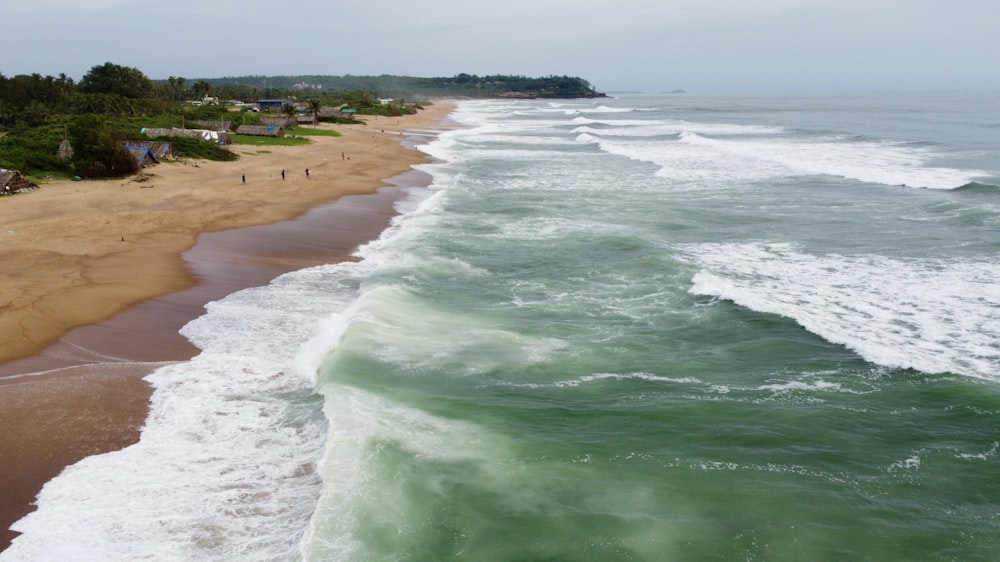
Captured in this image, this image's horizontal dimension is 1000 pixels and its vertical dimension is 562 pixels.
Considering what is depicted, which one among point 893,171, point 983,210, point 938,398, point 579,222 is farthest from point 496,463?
point 893,171

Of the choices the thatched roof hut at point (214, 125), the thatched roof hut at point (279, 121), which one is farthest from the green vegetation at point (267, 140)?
the thatched roof hut at point (279, 121)

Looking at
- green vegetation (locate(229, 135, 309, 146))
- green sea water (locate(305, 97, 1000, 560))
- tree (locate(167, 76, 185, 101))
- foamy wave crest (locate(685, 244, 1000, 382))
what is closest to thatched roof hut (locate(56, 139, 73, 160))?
green vegetation (locate(229, 135, 309, 146))

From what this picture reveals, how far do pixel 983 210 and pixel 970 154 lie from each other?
24163 mm

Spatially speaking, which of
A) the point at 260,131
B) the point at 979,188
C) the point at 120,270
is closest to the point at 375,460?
the point at 120,270

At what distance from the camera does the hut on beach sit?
2877 centimetres

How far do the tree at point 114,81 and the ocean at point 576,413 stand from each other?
2533 inches

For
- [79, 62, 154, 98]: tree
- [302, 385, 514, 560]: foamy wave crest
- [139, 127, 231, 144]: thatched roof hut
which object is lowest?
[302, 385, 514, 560]: foamy wave crest

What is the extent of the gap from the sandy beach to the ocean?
677mm

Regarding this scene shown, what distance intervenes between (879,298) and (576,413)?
1001 cm

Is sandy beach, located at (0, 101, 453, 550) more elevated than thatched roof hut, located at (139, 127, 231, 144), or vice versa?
thatched roof hut, located at (139, 127, 231, 144)

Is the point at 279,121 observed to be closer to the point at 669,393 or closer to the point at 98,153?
the point at 98,153

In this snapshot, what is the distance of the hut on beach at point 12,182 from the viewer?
94.4 ft

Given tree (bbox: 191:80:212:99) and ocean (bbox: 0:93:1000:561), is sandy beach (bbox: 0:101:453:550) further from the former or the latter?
tree (bbox: 191:80:212:99)

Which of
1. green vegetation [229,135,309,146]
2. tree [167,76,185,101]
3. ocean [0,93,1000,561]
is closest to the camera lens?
ocean [0,93,1000,561]
